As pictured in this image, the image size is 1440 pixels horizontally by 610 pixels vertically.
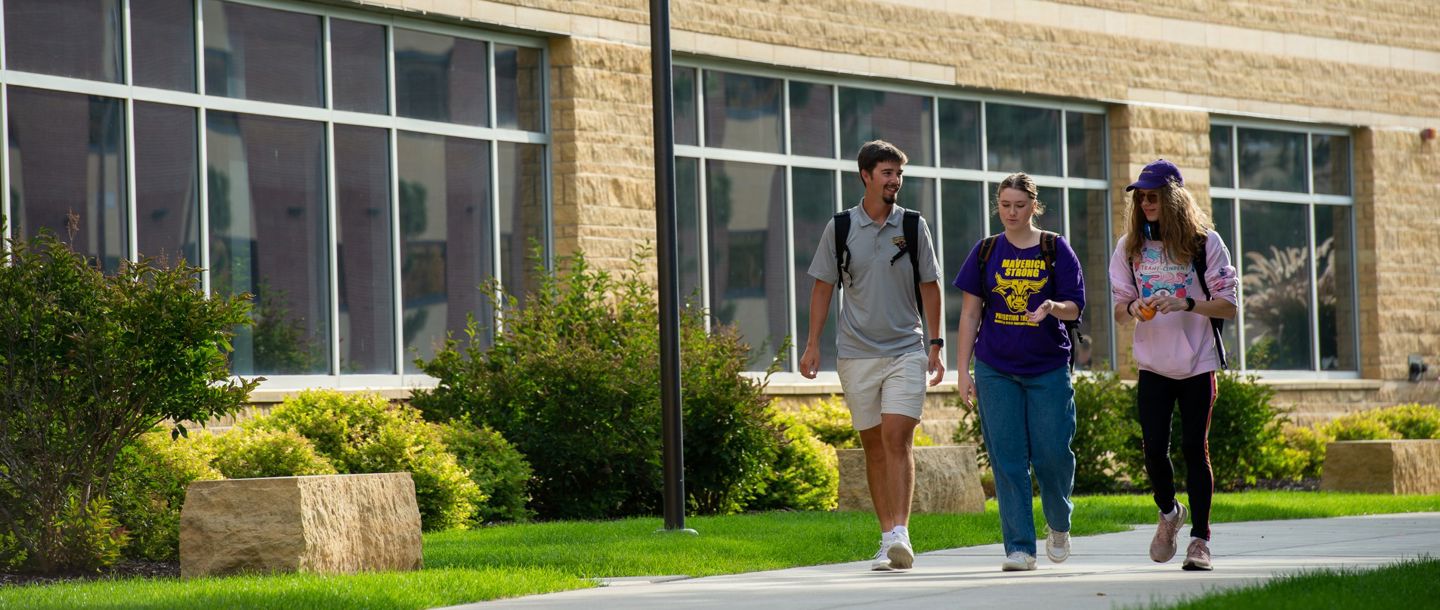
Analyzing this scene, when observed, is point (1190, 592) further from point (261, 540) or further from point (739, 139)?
point (739, 139)

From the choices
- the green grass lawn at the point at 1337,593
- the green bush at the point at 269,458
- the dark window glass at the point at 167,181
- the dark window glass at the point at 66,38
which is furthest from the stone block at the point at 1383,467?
the dark window glass at the point at 66,38

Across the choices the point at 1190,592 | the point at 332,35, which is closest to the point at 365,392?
the point at 332,35

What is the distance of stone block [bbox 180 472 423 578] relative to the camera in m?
8.72

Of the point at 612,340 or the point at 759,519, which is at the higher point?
the point at 612,340

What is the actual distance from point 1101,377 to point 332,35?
753cm

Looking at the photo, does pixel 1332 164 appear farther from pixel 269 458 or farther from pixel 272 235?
pixel 269 458

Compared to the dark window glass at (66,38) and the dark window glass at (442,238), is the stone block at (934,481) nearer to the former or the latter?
the dark window glass at (442,238)

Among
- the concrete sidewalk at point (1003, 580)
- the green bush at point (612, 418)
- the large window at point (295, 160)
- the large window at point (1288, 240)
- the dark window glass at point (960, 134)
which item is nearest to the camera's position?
the concrete sidewalk at point (1003, 580)

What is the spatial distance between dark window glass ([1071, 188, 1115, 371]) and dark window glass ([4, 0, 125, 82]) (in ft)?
35.5

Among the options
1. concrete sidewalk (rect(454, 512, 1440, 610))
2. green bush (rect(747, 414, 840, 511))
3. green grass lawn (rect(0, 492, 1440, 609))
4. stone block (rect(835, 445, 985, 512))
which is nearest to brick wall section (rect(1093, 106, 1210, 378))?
green bush (rect(747, 414, 840, 511))

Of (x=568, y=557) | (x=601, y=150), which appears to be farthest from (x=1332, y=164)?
(x=568, y=557)

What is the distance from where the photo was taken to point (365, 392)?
545 inches

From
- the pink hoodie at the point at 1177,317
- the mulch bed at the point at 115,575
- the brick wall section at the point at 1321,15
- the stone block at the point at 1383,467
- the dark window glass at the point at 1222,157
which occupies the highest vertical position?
Answer: the brick wall section at the point at 1321,15

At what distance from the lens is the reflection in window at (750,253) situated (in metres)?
17.2
